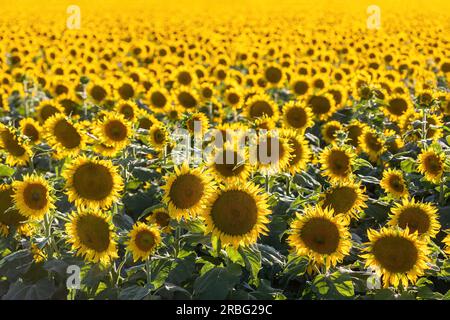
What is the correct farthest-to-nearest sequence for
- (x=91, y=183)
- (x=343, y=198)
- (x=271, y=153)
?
(x=271, y=153)
(x=343, y=198)
(x=91, y=183)

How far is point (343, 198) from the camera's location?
4.53 m

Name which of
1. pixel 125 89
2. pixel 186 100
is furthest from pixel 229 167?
pixel 125 89

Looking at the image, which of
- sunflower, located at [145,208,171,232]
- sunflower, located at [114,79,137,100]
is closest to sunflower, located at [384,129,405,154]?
sunflower, located at [145,208,171,232]

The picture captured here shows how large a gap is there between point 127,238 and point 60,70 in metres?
8.61

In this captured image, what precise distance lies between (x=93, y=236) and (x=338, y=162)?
8.22 feet

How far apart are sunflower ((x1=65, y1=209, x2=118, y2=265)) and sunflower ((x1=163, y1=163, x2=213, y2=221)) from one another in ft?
1.49

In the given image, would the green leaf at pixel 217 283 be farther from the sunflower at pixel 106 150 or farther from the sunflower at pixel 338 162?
the sunflower at pixel 106 150

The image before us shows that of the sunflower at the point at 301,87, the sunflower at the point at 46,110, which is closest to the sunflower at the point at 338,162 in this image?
the sunflower at the point at 46,110

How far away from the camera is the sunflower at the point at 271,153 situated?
5.01 metres

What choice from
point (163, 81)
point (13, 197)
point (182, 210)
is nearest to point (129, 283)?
point (182, 210)

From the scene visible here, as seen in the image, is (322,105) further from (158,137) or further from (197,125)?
(158,137)

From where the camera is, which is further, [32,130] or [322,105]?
[322,105]

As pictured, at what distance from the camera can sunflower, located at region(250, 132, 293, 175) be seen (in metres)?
5.01
